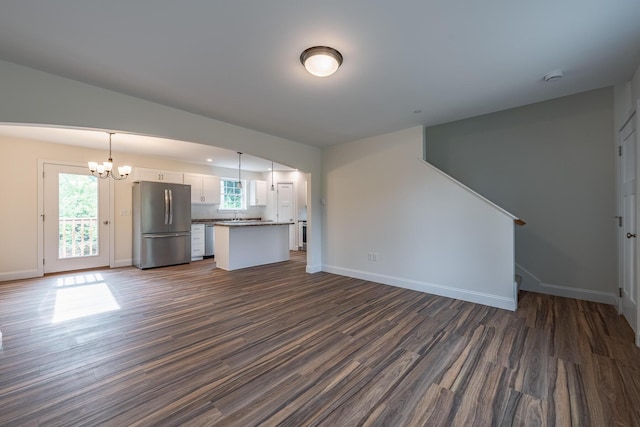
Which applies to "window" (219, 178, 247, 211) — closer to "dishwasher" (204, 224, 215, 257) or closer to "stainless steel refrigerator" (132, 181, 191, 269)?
"dishwasher" (204, 224, 215, 257)

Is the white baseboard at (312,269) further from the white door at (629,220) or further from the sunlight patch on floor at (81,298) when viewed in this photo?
the white door at (629,220)

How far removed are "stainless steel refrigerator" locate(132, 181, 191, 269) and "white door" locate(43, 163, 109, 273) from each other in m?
0.56

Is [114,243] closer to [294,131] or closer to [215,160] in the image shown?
[215,160]

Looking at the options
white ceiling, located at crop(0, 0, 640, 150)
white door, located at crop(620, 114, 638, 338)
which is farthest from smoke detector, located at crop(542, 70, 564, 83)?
white door, located at crop(620, 114, 638, 338)

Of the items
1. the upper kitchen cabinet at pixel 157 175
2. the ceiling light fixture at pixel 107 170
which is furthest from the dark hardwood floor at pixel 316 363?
the upper kitchen cabinet at pixel 157 175

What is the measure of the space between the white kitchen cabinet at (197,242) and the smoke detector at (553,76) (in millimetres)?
6950

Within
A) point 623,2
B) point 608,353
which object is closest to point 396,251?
point 608,353

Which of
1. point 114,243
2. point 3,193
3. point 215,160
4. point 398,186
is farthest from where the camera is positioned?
point 215,160

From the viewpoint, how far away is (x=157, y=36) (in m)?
1.91

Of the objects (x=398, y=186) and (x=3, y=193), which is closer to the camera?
(x=398, y=186)

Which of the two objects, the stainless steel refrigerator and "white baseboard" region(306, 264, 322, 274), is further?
the stainless steel refrigerator

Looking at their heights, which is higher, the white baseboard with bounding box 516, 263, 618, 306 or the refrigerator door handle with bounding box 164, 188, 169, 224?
the refrigerator door handle with bounding box 164, 188, 169, 224

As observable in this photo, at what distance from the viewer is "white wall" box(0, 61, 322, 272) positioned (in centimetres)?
224

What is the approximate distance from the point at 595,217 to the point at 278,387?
424 cm
